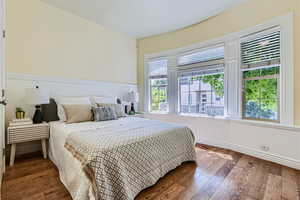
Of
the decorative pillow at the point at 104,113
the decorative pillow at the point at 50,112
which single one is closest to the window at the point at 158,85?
the decorative pillow at the point at 104,113

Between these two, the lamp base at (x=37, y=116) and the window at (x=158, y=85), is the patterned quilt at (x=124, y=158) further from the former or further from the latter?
the window at (x=158, y=85)

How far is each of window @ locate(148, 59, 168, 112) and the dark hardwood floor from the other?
6.42 ft

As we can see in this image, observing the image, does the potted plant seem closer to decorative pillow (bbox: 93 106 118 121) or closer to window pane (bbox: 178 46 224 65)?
decorative pillow (bbox: 93 106 118 121)

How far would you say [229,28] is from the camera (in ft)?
9.11

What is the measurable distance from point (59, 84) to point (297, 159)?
4205mm

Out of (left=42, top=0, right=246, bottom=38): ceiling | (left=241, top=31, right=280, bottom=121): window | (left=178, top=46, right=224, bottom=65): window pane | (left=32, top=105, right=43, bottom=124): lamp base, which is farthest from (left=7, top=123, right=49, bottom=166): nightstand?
(left=241, top=31, right=280, bottom=121): window

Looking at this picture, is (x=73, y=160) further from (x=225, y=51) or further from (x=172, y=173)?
(x=225, y=51)

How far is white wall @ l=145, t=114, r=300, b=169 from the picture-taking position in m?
2.07

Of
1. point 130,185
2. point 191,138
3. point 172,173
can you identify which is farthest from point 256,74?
point 130,185

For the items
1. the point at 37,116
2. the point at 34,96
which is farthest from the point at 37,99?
the point at 37,116

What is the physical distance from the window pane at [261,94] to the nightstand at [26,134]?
3597mm

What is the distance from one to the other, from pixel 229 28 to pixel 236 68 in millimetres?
830

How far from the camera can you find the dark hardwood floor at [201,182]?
1.46 meters

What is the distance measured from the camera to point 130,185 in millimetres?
1350
